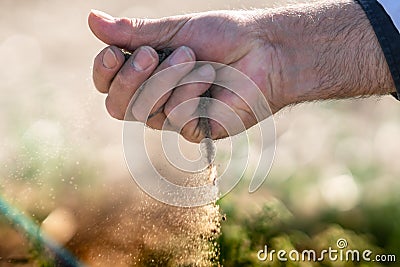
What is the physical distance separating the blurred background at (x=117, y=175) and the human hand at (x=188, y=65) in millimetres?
430

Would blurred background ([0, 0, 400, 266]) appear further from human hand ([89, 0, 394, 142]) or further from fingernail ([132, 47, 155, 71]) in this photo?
fingernail ([132, 47, 155, 71])

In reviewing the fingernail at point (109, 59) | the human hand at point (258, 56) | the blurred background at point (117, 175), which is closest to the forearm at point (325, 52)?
the human hand at point (258, 56)

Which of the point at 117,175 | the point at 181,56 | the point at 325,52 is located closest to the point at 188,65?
the point at 181,56

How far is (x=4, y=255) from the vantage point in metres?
2.62

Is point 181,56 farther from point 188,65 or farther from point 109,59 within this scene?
point 109,59

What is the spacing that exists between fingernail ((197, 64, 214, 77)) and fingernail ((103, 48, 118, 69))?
236 mm

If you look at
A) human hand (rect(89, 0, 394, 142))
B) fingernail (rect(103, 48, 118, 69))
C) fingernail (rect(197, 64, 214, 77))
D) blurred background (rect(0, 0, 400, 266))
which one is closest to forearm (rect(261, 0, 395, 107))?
human hand (rect(89, 0, 394, 142))

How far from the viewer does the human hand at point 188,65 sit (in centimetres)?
179

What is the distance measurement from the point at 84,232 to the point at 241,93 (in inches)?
42.3

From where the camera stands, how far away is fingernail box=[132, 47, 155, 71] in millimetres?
1751

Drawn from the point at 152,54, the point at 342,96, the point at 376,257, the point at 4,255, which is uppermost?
the point at 152,54

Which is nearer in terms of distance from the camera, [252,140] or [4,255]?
[4,255]

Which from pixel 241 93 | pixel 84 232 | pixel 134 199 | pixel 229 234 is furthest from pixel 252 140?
pixel 241 93

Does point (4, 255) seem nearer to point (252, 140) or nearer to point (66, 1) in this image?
point (252, 140)
